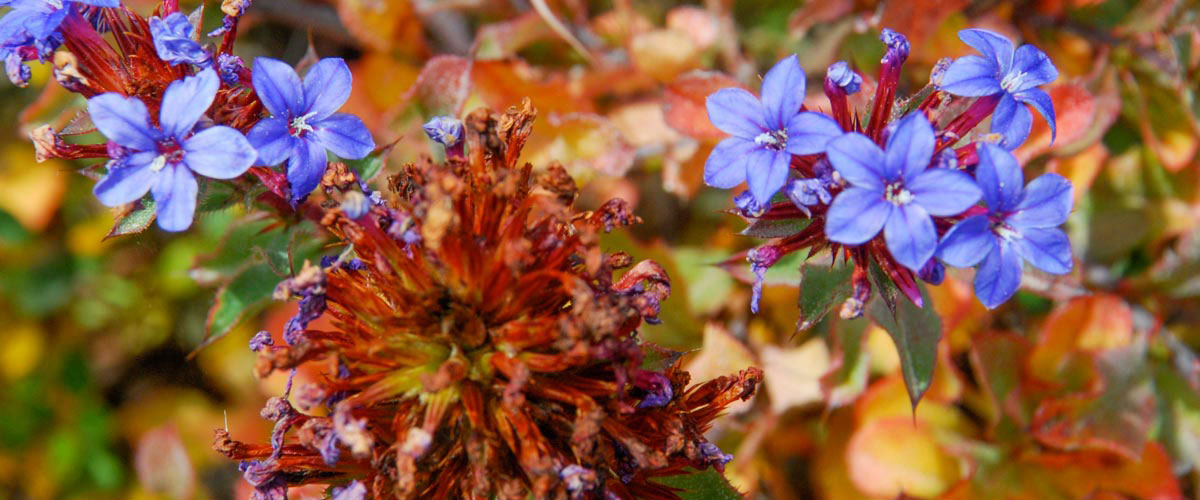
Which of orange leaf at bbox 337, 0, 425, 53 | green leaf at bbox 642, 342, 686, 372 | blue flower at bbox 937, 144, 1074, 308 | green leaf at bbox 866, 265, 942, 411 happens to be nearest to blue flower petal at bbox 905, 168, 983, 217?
blue flower at bbox 937, 144, 1074, 308

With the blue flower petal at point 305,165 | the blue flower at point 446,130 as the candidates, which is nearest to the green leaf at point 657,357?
the blue flower at point 446,130

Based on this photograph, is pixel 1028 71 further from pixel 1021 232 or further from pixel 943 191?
pixel 943 191

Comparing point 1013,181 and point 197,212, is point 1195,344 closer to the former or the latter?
point 1013,181

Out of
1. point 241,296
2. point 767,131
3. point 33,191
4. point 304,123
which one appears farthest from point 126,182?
point 33,191

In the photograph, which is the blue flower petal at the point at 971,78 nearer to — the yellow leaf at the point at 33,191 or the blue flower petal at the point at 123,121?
the blue flower petal at the point at 123,121

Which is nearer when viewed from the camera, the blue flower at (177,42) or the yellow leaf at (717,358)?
the blue flower at (177,42)

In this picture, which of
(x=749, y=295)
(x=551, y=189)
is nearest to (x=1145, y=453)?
(x=749, y=295)
